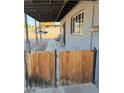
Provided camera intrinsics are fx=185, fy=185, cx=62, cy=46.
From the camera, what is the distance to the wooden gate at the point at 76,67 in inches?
208

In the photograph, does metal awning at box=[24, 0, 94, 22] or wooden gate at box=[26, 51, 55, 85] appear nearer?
wooden gate at box=[26, 51, 55, 85]

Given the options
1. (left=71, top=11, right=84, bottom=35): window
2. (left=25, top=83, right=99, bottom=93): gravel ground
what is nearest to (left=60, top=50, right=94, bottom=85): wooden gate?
(left=25, top=83, right=99, bottom=93): gravel ground

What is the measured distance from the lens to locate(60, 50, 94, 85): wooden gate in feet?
17.3

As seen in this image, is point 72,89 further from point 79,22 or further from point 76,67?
point 79,22

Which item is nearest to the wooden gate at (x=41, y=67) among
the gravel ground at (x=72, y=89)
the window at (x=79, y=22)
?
the gravel ground at (x=72, y=89)

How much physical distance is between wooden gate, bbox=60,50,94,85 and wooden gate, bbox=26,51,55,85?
0.31 metres

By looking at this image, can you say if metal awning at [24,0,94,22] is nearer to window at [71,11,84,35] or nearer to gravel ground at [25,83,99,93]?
window at [71,11,84,35]

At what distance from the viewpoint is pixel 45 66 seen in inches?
201

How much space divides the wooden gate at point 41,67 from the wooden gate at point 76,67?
31 centimetres

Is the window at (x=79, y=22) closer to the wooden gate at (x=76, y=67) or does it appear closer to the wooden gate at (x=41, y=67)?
the wooden gate at (x=76, y=67)

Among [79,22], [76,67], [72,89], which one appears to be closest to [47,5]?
[79,22]
